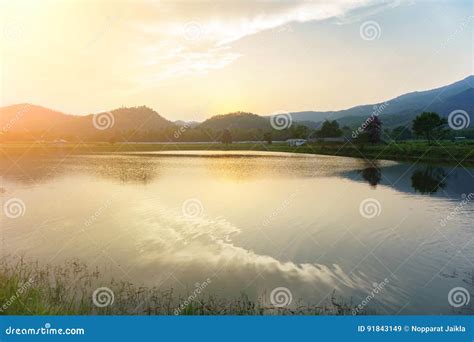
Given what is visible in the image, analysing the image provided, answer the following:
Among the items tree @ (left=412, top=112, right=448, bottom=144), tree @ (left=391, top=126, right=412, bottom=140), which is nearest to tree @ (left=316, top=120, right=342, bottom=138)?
tree @ (left=412, top=112, right=448, bottom=144)

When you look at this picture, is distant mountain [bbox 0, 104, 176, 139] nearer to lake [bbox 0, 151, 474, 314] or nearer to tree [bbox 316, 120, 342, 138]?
tree [bbox 316, 120, 342, 138]

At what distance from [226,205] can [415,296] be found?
38.5 ft

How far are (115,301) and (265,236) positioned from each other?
6896 millimetres

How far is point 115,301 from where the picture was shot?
9438 millimetres

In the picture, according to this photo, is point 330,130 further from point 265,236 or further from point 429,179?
point 265,236

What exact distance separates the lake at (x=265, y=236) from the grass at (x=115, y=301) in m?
0.49

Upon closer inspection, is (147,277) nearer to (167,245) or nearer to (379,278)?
(167,245)

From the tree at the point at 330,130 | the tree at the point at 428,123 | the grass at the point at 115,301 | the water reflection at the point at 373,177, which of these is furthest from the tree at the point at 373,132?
the grass at the point at 115,301

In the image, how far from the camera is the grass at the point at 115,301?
28.8 feet

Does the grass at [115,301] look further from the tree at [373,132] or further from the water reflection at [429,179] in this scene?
the tree at [373,132]

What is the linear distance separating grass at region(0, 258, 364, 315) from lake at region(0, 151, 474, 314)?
0.49 meters

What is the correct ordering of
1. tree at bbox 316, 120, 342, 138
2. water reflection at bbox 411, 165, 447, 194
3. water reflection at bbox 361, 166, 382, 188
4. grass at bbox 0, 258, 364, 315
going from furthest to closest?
tree at bbox 316, 120, 342, 138 < water reflection at bbox 361, 166, 382, 188 < water reflection at bbox 411, 165, 447, 194 < grass at bbox 0, 258, 364, 315

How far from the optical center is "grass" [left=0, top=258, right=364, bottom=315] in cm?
877

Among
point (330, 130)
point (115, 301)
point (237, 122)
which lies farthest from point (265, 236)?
point (237, 122)
